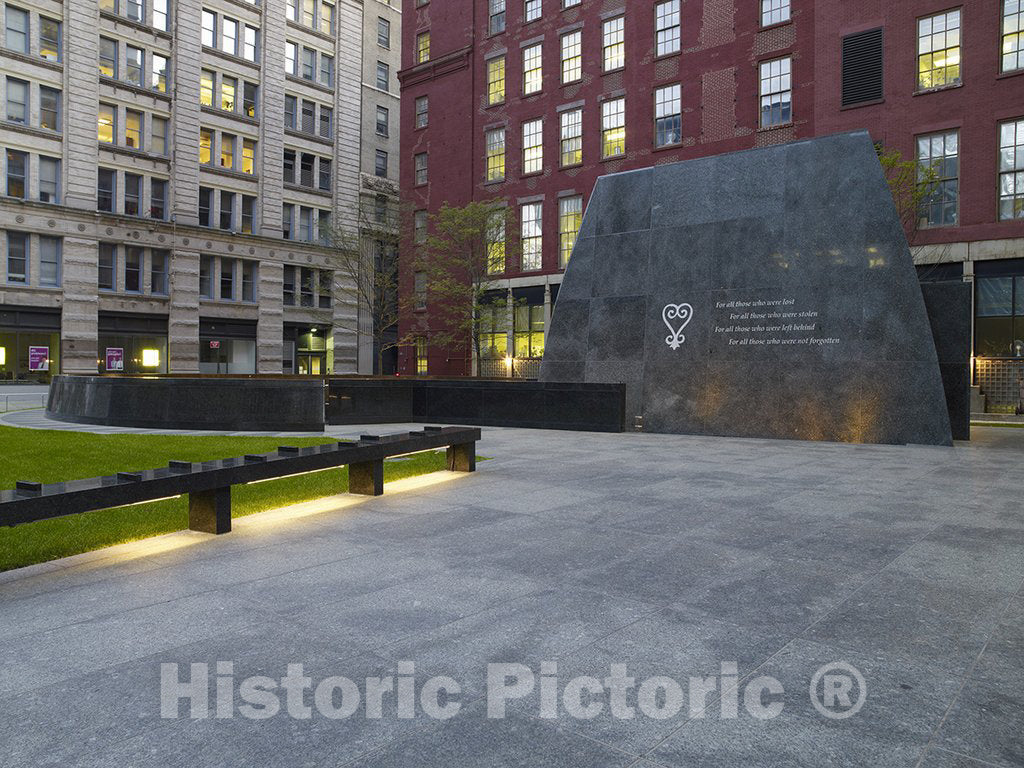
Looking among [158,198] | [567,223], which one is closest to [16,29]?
[158,198]

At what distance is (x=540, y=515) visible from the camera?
7.30 meters

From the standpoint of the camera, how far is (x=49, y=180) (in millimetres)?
41000

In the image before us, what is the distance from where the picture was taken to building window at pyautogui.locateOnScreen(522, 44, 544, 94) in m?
37.9

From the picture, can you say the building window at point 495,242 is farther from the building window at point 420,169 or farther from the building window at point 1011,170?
the building window at point 1011,170

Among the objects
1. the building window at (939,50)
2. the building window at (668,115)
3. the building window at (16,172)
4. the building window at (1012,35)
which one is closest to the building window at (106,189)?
the building window at (16,172)

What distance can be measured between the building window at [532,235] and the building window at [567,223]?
1188 mm

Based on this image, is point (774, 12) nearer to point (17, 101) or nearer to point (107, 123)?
point (107, 123)

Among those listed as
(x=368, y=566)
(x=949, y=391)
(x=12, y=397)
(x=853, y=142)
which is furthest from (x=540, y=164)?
(x=368, y=566)

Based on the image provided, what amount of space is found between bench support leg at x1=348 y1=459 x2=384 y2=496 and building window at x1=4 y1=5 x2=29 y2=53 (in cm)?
4526

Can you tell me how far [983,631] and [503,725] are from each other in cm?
305

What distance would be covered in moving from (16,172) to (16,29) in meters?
8.08

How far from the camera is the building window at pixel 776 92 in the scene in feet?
100

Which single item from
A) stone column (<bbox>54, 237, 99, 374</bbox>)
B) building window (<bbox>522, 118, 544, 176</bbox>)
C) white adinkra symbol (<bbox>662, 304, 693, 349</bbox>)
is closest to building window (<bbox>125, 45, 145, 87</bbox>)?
stone column (<bbox>54, 237, 99, 374</bbox>)

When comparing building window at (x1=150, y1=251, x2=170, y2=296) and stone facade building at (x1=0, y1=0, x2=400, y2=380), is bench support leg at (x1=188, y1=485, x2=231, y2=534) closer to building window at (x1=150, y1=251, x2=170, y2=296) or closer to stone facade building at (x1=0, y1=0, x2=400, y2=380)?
stone facade building at (x1=0, y1=0, x2=400, y2=380)
